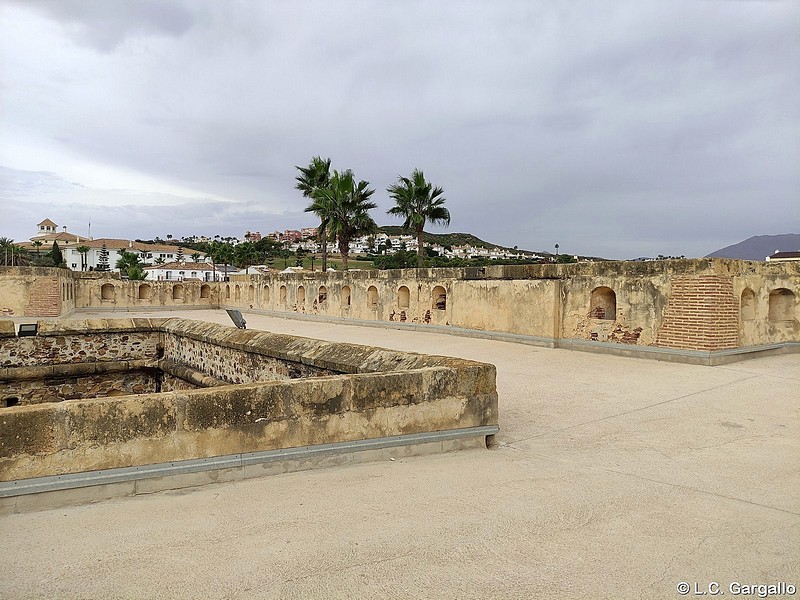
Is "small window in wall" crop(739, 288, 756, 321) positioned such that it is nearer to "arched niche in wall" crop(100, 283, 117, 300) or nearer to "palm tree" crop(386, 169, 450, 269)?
"palm tree" crop(386, 169, 450, 269)

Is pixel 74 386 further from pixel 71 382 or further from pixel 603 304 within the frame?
pixel 603 304

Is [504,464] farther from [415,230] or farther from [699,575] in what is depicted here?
[415,230]

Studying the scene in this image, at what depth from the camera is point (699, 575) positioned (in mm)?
2455

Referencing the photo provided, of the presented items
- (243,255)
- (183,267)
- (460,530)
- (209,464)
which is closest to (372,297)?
(209,464)

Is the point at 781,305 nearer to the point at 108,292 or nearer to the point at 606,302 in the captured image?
the point at 606,302

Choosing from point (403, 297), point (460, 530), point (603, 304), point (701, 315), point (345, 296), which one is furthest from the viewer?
point (345, 296)

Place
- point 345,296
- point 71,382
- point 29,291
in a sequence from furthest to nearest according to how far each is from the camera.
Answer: point 345,296
point 29,291
point 71,382

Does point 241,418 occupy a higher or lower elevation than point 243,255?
lower

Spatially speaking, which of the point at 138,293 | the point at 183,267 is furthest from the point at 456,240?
the point at 138,293

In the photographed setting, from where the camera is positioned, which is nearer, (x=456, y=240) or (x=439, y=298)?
(x=439, y=298)

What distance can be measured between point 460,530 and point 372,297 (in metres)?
16.9

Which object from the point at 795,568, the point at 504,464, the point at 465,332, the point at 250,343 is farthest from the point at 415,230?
the point at 795,568

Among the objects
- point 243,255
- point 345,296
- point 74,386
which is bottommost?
point 74,386

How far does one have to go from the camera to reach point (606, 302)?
38.9 feet
